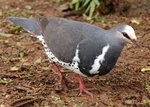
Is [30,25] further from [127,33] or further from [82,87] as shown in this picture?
[127,33]

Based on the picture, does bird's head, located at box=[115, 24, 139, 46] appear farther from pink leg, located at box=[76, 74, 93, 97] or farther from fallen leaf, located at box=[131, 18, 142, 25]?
fallen leaf, located at box=[131, 18, 142, 25]

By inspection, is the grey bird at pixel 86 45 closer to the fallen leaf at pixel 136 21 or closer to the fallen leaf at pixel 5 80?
the fallen leaf at pixel 5 80

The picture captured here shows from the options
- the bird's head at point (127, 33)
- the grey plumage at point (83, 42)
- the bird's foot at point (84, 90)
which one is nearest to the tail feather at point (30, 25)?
the grey plumage at point (83, 42)

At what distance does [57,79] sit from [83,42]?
0.77m

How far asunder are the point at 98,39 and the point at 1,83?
1.15 m

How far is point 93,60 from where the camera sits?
414 cm

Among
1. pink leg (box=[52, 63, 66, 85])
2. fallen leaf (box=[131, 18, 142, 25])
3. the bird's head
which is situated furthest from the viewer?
fallen leaf (box=[131, 18, 142, 25])

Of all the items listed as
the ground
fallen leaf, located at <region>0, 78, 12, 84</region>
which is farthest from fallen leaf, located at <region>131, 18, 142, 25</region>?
fallen leaf, located at <region>0, 78, 12, 84</region>

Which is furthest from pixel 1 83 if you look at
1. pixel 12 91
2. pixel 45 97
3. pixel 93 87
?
pixel 93 87

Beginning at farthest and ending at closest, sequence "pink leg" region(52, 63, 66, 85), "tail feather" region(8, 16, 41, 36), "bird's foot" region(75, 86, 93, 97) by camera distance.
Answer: "tail feather" region(8, 16, 41, 36)
"pink leg" region(52, 63, 66, 85)
"bird's foot" region(75, 86, 93, 97)

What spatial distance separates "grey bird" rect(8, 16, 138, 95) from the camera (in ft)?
13.6

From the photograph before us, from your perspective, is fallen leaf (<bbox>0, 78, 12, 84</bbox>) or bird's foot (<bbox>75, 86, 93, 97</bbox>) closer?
bird's foot (<bbox>75, 86, 93, 97</bbox>)

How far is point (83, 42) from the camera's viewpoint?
4219mm

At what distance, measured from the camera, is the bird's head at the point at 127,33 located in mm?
4098
